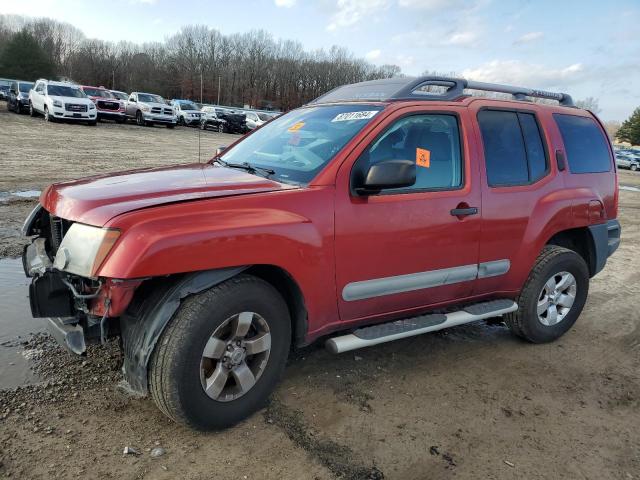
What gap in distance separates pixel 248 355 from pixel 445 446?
1.25m

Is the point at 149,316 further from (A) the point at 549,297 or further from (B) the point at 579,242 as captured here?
(B) the point at 579,242

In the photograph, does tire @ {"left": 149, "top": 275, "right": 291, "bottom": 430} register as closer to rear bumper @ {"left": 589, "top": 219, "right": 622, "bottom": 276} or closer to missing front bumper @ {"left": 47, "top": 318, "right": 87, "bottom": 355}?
missing front bumper @ {"left": 47, "top": 318, "right": 87, "bottom": 355}

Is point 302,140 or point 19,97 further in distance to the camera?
point 19,97

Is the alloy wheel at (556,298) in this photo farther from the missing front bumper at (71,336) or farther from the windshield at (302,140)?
the missing front bumper at (71,336)

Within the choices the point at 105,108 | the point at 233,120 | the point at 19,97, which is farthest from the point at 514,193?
the point at 233,120

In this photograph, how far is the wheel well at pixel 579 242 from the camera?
473 centimetres

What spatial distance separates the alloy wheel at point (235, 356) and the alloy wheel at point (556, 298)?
261 centimetres

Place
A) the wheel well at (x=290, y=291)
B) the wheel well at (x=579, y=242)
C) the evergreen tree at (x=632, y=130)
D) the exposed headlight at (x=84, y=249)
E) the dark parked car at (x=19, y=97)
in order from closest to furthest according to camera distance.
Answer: the exposed headlight at (x=84, y=249) → the wheel well at (x=290, y=291) → the wheel well at (x=579, y=242) → the dark parked car at (x=19, y=97) → the evergreen tree at (x=632, y=130)

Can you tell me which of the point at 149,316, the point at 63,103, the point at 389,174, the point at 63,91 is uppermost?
the point at 63,91

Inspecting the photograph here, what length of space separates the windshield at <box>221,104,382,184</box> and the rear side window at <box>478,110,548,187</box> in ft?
3.27

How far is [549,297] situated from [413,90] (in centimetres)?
219

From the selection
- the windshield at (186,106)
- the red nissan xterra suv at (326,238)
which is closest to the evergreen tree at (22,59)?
the windshield at (186,106)

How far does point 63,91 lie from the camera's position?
24.8 m

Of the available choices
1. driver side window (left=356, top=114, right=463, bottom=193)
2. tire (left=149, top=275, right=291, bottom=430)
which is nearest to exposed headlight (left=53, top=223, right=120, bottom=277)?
tire (left=149, top=275, right=291, bottom=430)
